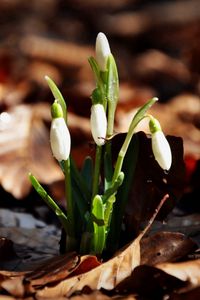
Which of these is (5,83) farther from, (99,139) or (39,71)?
(99,139)

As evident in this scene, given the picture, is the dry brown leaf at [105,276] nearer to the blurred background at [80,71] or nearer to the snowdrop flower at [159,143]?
the snowdrop flower at [159,143]

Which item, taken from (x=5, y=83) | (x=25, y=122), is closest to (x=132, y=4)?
(x=5, y=83)

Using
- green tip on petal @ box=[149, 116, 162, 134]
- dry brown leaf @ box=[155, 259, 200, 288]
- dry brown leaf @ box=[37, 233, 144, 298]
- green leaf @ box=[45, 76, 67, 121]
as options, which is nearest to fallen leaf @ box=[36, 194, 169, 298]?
dry brown leaf @ box=[37, 233, 144, 298]

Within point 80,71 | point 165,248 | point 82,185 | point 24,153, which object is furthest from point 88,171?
point 80,71

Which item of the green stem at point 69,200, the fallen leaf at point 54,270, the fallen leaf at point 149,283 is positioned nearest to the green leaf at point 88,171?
the green stem at point 69,200

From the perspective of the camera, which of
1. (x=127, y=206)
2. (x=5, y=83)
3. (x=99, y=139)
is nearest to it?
(x=99, y=139)

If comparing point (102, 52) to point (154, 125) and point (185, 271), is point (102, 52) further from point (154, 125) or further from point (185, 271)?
point (185, 271)
